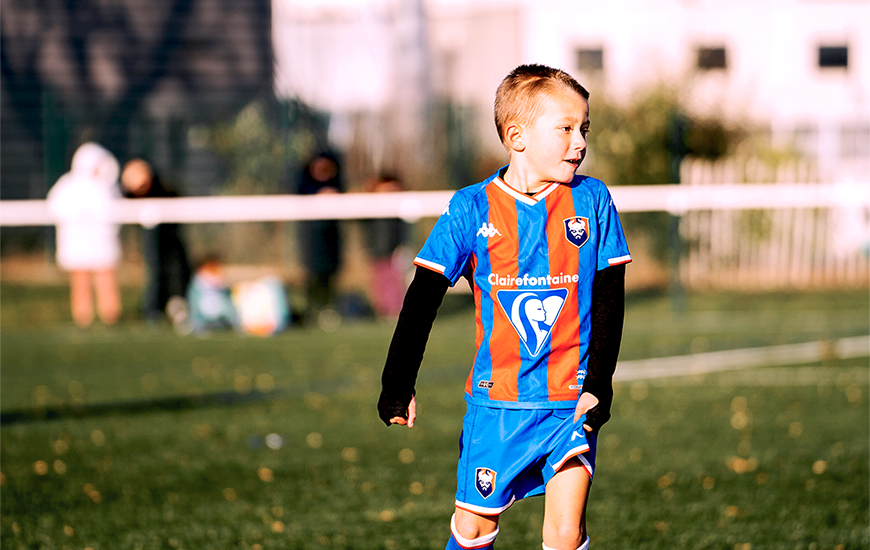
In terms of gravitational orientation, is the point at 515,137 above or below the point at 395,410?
above

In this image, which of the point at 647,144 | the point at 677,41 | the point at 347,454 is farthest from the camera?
the point at 677,41

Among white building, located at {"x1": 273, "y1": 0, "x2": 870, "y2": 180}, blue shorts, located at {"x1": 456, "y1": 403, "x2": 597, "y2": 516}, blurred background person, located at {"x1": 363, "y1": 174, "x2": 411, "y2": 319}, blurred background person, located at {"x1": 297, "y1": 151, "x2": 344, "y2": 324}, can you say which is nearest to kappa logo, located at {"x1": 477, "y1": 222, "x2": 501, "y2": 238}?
blue shorts, located at {"x1": 456, "y1": 403, "x2": 597, "y2": 516}

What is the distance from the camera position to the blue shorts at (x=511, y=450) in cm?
300

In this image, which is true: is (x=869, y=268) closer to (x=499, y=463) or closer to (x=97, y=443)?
(x=97, y=443)

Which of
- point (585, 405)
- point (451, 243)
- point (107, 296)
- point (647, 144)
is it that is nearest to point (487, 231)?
point (451, 243)

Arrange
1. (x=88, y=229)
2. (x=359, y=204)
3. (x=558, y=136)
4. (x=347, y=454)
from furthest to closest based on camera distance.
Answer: (x=88, y=229) → (x=359, y=204) → (x=347, y=454) → (x=558, y=136)

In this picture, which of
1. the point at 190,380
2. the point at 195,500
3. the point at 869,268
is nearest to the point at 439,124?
the point at 869,268

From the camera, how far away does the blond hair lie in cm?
296

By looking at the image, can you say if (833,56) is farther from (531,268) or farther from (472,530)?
(472,530)

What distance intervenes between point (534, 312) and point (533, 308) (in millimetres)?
11

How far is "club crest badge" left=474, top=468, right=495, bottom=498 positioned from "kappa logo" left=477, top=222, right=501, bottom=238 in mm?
630

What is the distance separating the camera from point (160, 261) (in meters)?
13.9

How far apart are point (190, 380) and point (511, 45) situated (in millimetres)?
25197

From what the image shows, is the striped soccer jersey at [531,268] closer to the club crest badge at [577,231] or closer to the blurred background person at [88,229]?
the club crest badge at [577,231]
